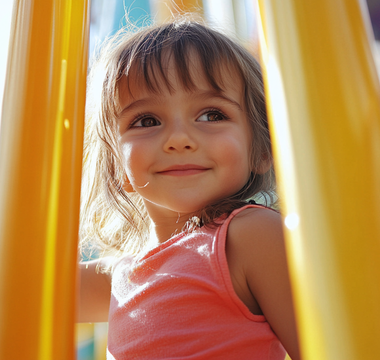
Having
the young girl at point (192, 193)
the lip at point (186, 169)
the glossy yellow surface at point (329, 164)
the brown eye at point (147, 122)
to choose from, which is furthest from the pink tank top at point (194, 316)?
the glossy yellow surface at point (329, 164)

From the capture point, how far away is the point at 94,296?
40.5 inches

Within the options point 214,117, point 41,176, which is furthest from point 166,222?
point 41,176

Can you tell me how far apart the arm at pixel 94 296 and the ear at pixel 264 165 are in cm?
47

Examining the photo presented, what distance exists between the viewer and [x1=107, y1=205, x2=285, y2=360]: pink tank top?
1.97ft

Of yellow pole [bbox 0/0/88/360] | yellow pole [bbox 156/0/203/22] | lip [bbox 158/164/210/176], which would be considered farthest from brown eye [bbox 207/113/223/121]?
yellow pole [bbox 156/0/203/22]

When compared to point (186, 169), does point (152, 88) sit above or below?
above

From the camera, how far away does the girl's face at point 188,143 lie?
28.4 inches

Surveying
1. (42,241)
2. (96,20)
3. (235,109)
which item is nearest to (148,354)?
(42,241)

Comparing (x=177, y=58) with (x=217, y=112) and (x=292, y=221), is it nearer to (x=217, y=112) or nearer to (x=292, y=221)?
(x=217, y=112)

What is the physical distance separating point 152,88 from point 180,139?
0.41 feet

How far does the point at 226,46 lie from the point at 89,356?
94cm

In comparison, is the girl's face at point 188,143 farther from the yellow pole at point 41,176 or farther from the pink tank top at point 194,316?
the yellow pole at point 41,176

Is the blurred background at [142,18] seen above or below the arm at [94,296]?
above

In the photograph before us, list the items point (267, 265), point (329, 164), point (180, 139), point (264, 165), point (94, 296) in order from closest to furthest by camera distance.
→ point (329, 164) → point (267, 265) → point (180, 139) → point (264, 165) → point (94, 296)
